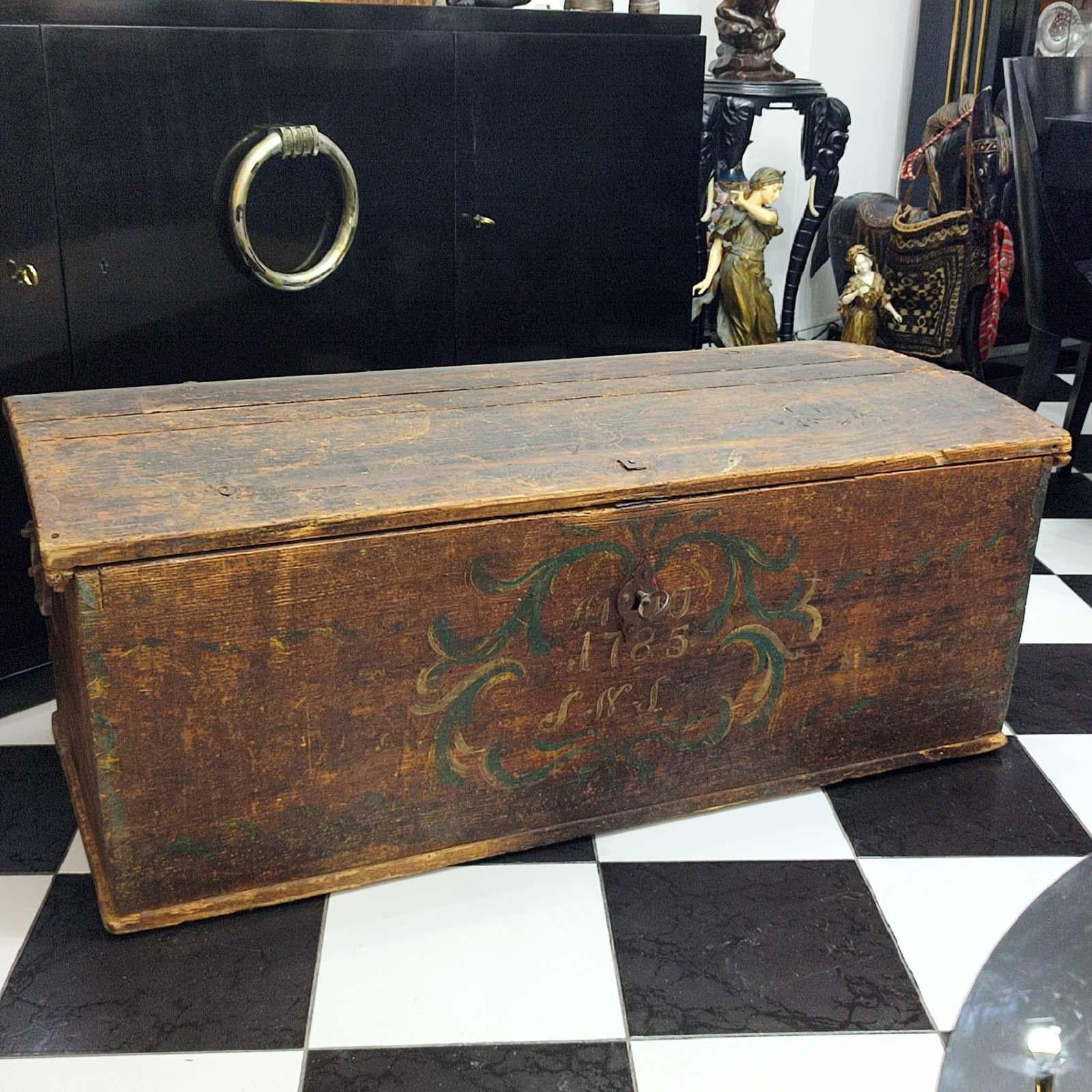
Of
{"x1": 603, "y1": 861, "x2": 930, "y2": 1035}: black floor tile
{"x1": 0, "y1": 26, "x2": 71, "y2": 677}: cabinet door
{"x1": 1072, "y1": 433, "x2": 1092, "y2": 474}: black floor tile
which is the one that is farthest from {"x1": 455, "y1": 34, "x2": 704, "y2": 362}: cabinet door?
{"x1": 1072, "y1": 433, "x2": 1092, "y2": 474}: black floor tile

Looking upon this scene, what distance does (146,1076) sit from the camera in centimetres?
122

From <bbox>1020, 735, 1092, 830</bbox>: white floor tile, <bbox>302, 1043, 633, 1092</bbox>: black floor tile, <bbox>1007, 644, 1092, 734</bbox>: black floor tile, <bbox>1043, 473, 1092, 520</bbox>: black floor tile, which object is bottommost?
<bbox>1043, 473, 1092, 520</bbox>: black floor tile

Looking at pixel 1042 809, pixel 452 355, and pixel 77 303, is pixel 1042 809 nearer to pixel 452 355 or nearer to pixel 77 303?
pixel 452 355

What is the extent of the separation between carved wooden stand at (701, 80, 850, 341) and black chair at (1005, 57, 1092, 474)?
0.57 metres

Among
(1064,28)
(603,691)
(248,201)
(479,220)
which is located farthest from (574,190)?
(1064,28)

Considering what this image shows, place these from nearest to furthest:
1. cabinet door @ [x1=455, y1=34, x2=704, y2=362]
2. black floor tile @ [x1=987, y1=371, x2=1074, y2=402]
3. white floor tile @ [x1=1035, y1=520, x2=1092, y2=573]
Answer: cabinet door @ [x1=455, y1=34, x2=704, y2=362] < white floor tile @ [x1=1035, y1=520, x2=1092, y2=573] < black floor tile @ [x1=987, y1=371, x2=1074, y2=402]

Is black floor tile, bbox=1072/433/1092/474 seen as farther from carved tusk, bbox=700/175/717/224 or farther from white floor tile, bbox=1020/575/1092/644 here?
carved tusk, bbox=700/175/717/224

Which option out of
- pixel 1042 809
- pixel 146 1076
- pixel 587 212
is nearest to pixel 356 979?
pixel 146 1076

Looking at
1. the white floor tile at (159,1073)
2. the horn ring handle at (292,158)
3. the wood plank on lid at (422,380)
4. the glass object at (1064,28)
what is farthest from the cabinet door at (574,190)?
the glass object at (1064,28)

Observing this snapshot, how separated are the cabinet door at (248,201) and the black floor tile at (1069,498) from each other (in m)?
1.28

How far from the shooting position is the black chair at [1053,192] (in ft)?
8.02

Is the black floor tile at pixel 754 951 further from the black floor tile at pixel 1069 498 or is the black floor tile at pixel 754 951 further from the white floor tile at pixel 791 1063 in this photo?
the black floor tile at pixel 1069 498

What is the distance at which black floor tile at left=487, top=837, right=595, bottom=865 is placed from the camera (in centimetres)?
153

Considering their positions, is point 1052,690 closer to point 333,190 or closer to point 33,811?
point 333,190
